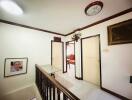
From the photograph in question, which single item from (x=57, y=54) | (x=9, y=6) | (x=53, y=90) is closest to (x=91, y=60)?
(x=57, y=54)

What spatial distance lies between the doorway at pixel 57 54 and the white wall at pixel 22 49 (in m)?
0.32

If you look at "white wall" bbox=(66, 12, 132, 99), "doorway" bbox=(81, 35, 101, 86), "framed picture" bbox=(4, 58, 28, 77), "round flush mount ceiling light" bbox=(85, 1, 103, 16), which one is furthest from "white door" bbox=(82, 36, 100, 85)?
"framed picture" bbox=(4, 58, 28, 77)

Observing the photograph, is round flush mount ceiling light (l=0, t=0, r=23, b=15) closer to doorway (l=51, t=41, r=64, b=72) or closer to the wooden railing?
the wooden railing

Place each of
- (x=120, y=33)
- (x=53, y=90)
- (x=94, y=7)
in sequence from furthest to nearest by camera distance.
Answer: (x=120, y=33), (x=94, y=7), (x=53, y=90)

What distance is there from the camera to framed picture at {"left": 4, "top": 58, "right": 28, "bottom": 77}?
301 cm

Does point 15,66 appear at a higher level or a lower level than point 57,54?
lower

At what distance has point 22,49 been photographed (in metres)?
3.38

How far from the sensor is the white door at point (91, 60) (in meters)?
3.27

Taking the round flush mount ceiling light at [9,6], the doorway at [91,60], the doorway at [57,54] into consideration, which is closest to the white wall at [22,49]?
the doorway at [57,54]

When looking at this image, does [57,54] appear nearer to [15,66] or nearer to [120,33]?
[15,66]

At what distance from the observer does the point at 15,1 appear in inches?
77.1

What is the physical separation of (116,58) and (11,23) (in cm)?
363

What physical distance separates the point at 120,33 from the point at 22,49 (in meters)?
3.31

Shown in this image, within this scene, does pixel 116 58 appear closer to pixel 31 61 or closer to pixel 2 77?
pixel 31 61
